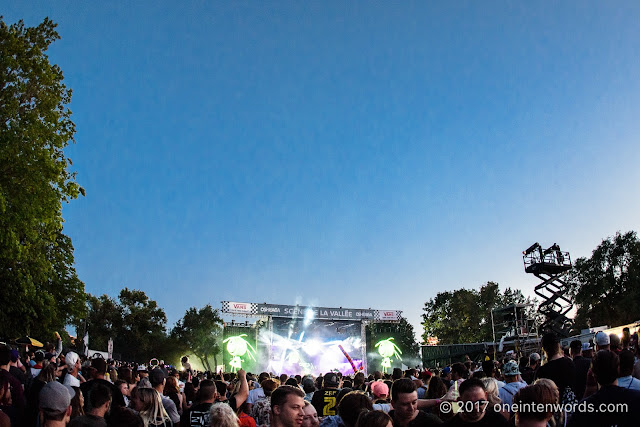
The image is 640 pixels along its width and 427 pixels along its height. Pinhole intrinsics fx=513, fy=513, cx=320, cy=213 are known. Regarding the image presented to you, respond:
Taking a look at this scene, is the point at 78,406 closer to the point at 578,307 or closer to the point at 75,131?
the point at 75,131

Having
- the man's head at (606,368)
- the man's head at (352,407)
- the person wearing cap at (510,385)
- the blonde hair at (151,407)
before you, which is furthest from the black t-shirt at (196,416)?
the man's head at (606,368)

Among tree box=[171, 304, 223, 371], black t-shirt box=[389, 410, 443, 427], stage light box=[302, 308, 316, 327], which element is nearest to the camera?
black t-shirt box=[389, 410, 443, 427]

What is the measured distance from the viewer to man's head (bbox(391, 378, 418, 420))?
4477mm

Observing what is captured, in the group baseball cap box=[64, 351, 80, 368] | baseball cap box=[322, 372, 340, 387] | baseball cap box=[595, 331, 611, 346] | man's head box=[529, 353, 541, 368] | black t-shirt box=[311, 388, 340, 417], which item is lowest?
black t-shirt box=[311, 388, 340, 417]

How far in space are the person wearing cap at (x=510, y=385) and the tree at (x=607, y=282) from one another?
1523 inches

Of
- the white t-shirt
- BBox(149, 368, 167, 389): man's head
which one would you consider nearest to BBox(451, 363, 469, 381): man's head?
BBox(149, 368, 167, 389): man's head

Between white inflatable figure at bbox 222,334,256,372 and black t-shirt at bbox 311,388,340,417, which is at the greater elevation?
white inflatable figure at bbox 222,334,256,372

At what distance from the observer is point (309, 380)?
356 inches

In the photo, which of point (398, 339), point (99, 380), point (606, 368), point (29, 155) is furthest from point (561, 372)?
point (398, 339)

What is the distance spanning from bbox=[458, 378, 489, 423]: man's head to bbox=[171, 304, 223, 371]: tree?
67978 mm

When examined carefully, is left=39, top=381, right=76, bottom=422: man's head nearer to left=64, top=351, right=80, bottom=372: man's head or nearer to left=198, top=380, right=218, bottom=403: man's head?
left=198, top=380, right=218, bottom=403: man's head

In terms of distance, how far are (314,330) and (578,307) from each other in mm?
24714

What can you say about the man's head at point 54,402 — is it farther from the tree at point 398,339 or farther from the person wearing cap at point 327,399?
the tree at point 398,339

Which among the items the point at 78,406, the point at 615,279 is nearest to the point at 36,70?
the point at 78,406
